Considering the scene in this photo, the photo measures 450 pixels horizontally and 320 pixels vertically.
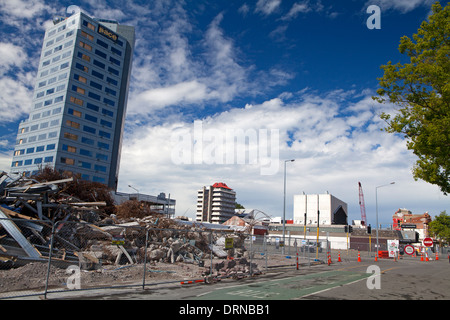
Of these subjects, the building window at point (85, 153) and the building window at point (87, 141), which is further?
the building window at point (87, 141)

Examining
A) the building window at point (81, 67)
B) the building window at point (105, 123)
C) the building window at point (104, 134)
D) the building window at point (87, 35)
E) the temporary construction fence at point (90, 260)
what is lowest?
the temporary construction fence at point (90, 260)

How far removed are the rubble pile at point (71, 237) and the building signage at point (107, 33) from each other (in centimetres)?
7246

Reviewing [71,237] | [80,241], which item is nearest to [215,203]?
[80,241]

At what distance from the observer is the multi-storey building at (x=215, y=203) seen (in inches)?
7234

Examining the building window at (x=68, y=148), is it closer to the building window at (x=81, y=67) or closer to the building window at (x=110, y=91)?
the building window at (x=110, y=91)

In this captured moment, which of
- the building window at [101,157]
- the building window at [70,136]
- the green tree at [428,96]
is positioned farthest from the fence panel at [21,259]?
the building window at [101,157]

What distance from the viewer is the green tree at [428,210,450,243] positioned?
96.0m

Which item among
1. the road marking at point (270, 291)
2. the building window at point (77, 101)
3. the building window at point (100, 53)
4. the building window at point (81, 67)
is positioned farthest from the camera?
the building window at point (100, 53)

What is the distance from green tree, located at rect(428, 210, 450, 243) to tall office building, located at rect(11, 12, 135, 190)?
→ 99832mm

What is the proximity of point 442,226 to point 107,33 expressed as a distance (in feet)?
379

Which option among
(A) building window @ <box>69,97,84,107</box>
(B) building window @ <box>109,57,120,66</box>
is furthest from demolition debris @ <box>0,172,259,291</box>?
(B) building window @ <box>109,57,120,66</box>

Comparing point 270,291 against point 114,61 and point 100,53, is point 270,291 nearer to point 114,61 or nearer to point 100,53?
point 100,53

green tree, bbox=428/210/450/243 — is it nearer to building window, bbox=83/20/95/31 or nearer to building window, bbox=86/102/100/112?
building window, bbox=86/102/100/112
